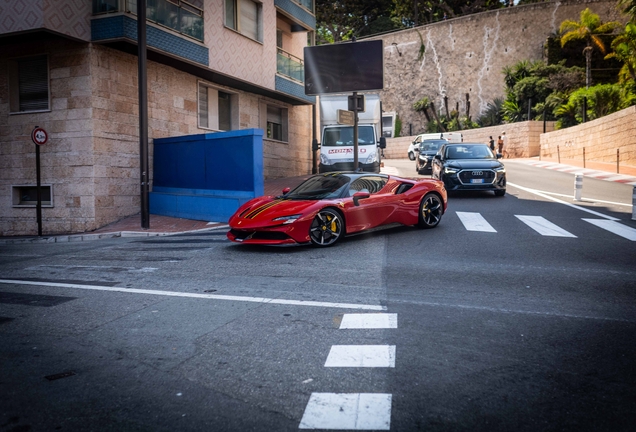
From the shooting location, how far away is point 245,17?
21031 millimetres

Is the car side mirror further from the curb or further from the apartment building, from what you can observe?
the apartment building

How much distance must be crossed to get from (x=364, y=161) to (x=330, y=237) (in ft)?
43.3

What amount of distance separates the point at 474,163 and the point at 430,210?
6.52 metres

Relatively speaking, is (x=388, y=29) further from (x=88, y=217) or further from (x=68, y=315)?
(x=68, y=315)

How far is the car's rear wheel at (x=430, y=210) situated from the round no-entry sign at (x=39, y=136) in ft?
31.5

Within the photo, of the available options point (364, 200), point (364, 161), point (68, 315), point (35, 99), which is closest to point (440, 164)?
point (364, 161)

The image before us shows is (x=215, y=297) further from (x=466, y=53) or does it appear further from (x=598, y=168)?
(x=466, y=53)

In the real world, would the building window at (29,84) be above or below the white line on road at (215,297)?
above

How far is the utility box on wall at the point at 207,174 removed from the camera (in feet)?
46.3

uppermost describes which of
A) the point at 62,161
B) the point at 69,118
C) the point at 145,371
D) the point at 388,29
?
the point at 388,29

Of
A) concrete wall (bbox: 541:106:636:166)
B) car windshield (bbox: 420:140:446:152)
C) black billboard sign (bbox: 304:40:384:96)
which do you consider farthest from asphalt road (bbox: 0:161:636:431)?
car windshield (bbox: 420:140:446:152)

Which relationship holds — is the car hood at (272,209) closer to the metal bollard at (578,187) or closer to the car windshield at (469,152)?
the car windshield at (469,152)

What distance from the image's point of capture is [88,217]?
50.5 feet

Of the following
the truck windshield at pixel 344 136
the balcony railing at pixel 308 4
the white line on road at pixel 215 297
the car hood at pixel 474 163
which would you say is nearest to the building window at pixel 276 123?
the truck windshield at pixel 344 136
